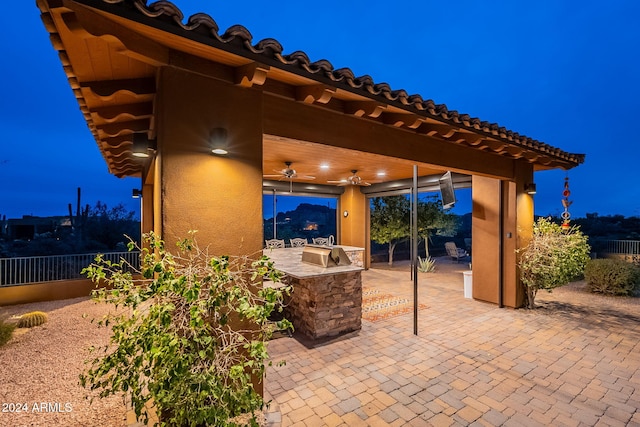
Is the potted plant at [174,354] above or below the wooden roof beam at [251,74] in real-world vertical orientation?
below

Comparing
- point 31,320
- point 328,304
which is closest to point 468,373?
point 328,304

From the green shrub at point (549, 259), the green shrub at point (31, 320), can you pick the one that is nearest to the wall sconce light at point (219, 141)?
the green shrub at point (31, 320)

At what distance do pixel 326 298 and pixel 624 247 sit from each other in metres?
13.8

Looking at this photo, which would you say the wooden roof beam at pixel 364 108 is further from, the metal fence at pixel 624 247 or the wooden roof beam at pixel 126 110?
the metal fence at pixel 624 247

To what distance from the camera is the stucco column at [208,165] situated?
8.20 ft

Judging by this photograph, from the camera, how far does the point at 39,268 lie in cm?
698

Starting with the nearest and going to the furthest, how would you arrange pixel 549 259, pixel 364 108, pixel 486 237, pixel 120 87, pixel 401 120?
1. pixel 120 87
2. pixel 364 108
3. pixel 401 120
4. pixel 549 259
5. pixel 486 237

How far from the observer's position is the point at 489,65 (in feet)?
257

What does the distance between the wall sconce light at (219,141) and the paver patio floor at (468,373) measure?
8.28 feet

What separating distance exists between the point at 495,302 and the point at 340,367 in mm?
4604

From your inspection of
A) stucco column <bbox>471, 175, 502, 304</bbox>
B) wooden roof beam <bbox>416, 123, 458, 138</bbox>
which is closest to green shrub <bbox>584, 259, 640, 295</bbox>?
stucco column <bbox>471, 175, 502, 304</bbox>

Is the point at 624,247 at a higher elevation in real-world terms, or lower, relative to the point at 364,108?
A: lower

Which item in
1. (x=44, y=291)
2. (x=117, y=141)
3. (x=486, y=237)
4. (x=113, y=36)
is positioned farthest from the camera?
(x=44, y=291)

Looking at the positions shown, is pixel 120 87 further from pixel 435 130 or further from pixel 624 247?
pixel 624 247
